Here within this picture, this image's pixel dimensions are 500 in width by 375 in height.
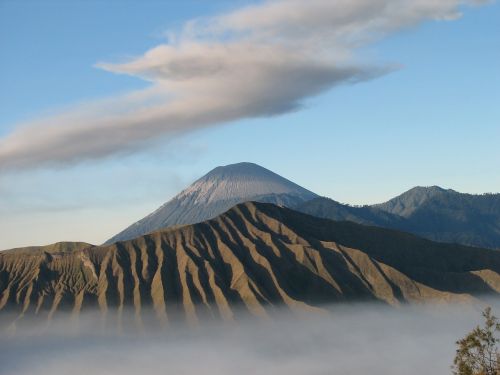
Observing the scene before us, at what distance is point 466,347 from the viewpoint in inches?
4109

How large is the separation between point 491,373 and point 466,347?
192 inches

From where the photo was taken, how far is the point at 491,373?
4058 inches

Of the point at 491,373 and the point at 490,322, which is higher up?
the point at 490,322

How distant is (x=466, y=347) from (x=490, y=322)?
16.5 ft

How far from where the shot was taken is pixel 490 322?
341 ft

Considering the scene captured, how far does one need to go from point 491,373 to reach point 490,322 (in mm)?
7226
